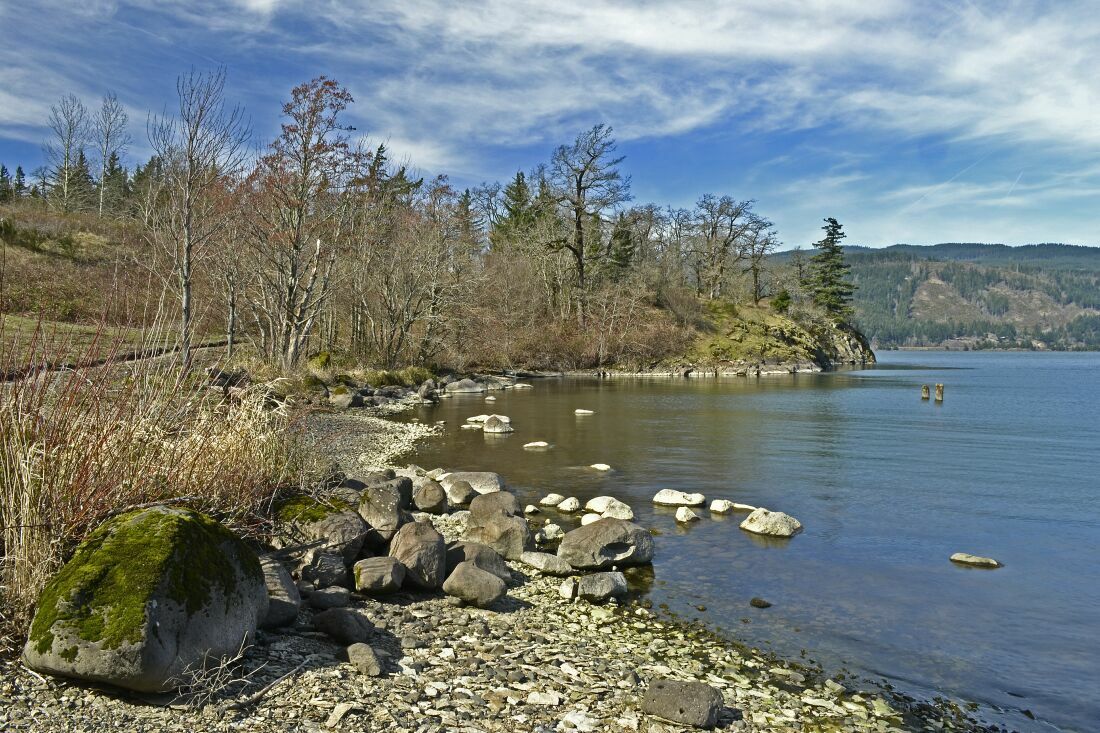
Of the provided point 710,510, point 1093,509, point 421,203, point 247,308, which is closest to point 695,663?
point 710,510

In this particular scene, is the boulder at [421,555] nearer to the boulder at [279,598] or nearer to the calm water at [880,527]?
the boulder at [279,598]

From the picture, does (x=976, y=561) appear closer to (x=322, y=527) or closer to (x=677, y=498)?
(x=677, y=498)

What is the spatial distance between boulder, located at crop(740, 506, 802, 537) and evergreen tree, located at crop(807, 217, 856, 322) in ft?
277

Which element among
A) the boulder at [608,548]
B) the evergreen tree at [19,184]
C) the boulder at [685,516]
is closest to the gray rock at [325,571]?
the boulder at [608,548]

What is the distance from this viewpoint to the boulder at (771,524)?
12.2 m

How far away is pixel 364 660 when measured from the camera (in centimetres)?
572

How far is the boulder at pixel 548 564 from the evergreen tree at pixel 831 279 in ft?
289

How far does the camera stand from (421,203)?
1617 inches

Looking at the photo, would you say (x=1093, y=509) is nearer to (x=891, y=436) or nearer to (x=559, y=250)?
(x=891, y=436)

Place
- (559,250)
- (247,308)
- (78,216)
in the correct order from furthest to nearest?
(559,250) < (78,216) < (247,308)

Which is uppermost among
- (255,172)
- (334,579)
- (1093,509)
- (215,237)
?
(255,172)

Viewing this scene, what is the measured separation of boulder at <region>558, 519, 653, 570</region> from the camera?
10.1 metres

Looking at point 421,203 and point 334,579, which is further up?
point 421,203

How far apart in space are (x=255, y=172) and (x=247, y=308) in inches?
285
